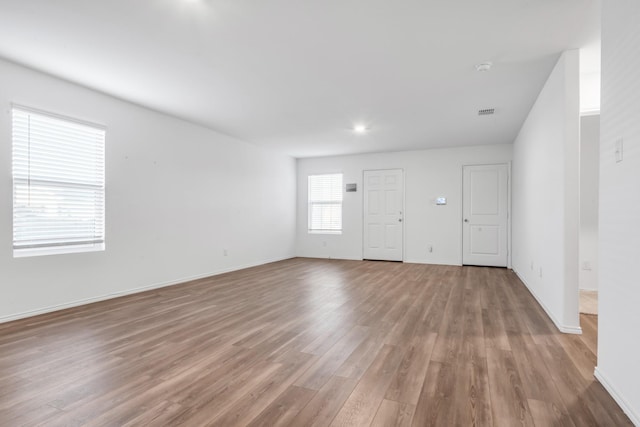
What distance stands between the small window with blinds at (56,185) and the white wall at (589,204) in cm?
637

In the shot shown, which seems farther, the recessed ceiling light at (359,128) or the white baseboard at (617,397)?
the recessed ceiling light at (359,128)

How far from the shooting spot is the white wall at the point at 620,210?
1.68 metres

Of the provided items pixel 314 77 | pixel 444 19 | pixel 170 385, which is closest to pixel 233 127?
pixel 314 77

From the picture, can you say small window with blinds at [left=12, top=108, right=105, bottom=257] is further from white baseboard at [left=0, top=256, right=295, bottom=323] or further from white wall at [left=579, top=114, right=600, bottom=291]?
white wall at [left=579, top=114, right=600, bottom=291]

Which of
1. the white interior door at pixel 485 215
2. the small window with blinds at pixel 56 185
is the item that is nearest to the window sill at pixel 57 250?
the small window with blinds at pixel 56 185

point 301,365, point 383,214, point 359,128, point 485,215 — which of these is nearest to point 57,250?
point 301,365

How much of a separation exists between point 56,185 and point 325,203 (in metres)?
5.65

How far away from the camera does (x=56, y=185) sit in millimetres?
3693

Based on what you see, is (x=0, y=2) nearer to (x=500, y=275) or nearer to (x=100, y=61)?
(x=100, y=61)

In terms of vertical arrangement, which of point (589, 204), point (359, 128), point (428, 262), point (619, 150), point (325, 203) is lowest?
point (428, 262)

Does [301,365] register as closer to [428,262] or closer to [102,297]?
[102,297]

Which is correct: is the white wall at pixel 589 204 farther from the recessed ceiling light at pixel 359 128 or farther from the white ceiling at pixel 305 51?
the recessed ceiling light at pixel 359 128

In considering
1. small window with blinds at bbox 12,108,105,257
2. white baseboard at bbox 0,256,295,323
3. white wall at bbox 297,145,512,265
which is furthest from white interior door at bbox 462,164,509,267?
small window with blinds at bbox 12,108,105,257

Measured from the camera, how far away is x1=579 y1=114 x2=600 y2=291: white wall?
4598 mm
